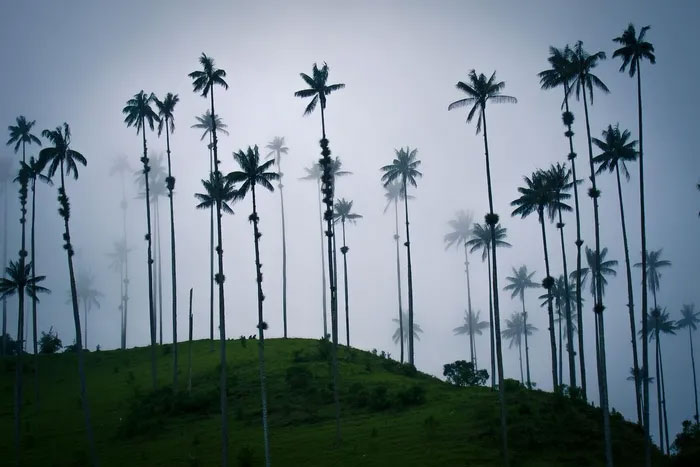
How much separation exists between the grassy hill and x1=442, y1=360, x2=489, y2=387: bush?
16.9ft

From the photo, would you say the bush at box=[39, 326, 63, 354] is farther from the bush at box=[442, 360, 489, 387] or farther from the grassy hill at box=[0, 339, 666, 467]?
the bush at box=[442, 360, 489, 387]

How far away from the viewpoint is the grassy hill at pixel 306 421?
35.0 metres

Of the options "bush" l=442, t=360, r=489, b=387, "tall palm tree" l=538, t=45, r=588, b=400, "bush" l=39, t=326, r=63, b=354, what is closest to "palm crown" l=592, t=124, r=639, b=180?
"tall palm tree" l=538, t=45, r=588, b=400

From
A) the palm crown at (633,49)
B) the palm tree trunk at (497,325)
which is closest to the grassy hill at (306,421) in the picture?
the palm tree trunk at (497,325)

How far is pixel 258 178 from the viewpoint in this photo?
4169 centimetres

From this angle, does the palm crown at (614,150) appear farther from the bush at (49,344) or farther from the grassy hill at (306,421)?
the bush at (49,344)

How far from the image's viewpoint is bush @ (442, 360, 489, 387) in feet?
205

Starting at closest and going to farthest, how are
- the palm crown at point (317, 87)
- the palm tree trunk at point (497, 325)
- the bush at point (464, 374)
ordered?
the palm tree trunk at point (497, 325) → the palm crown at point (317, 87) → the bush at point (464, 374)

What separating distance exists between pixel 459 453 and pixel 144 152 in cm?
3866

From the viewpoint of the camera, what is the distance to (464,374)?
62906 millimetres

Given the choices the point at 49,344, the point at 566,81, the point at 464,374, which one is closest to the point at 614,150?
the point at 566,81

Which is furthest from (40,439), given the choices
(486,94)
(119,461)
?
(486,94)

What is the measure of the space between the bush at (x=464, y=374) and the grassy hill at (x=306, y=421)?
5.16 meters

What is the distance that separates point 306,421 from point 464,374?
24888 mm
